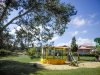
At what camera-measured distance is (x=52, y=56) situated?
34.8m

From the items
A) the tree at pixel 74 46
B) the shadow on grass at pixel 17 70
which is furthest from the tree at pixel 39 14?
the tree at pixel 74 46

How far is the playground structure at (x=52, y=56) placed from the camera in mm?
32156

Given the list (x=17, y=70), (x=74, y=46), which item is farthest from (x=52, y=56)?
(x=74, y=46)

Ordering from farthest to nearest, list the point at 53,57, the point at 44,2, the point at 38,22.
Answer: the point at 53,57 < the point at 38,22 < the point at 44,2

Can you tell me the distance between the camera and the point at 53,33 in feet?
66.0

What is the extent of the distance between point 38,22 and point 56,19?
5.77 ft

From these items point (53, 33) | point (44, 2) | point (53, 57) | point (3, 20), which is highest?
point (44, 2)

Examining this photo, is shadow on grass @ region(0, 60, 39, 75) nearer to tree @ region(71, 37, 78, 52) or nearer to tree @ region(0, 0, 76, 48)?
tree @ region(0, 0, 76, 48)

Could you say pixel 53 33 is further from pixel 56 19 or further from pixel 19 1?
pixel 19 1

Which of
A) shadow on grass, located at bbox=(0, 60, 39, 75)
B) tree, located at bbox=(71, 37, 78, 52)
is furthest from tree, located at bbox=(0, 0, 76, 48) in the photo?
tree, located at bbox=(71, 37, 78, 52)

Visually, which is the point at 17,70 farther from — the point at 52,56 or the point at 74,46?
the point at 74,46

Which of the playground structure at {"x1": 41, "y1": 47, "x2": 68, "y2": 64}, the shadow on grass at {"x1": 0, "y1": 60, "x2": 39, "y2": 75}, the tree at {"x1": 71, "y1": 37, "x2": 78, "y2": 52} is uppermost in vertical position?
the tree at {"x1": 71, "y1": 37, "x2": 78, "y2": 52}

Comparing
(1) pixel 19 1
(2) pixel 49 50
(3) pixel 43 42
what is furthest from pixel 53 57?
(1) pixel 19 1

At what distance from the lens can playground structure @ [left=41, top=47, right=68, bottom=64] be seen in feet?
105
